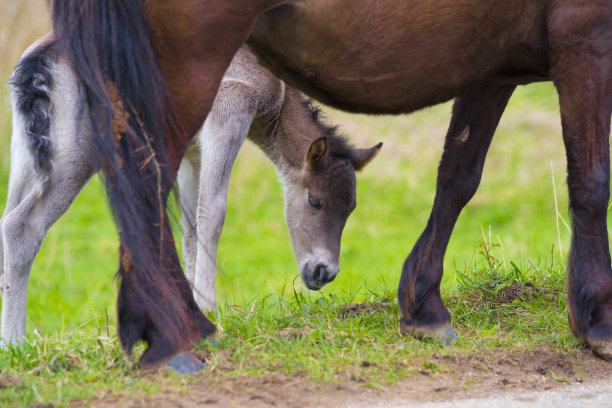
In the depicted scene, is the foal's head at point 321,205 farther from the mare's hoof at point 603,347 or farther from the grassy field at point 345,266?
the mare's hoof at point 603,347

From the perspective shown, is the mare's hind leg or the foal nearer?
the mare's hind leg

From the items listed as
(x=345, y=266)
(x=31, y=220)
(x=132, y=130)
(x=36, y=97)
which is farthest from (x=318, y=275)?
(x=345, y=266)

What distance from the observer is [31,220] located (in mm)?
5051

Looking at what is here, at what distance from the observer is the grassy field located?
3.85m

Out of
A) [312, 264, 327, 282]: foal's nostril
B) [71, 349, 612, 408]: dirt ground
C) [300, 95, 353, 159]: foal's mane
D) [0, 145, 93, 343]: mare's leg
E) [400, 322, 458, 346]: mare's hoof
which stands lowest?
[71, 349, 612, 408]: dirt ground

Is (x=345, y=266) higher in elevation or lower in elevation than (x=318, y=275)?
lower

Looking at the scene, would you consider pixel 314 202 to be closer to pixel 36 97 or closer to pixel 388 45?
pixel 36 97

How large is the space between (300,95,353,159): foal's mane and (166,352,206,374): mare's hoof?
323 centimetres

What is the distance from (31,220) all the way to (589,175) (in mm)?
3259

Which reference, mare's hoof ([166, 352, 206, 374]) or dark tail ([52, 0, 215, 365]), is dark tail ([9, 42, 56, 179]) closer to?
dark tail ([52, 0, 215, 365])

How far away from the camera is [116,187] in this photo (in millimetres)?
3391

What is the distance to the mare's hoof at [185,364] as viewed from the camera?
3508 mm

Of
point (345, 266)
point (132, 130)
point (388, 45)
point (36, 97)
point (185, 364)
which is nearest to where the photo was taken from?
point (132, 130)

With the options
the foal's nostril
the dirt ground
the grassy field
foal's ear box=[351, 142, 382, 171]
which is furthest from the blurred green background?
the dirt ground
